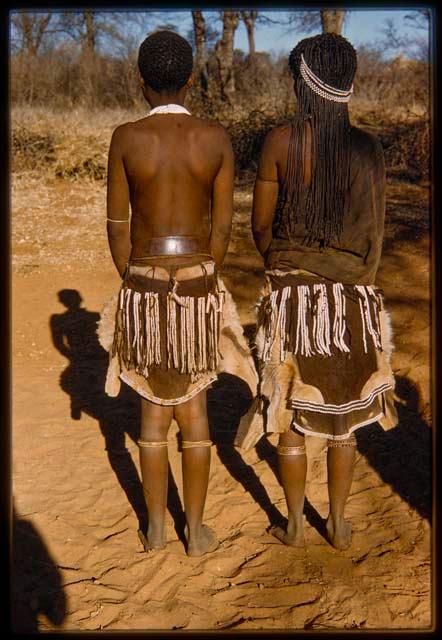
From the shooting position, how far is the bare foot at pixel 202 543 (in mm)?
3162

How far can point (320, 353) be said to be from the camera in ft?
9.59

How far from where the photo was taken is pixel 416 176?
10.7 m

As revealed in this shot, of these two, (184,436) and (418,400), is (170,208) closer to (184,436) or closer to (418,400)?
(184,436)

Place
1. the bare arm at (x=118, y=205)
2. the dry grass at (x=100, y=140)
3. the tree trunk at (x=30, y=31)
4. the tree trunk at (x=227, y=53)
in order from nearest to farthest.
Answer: the bare arm at (x=118, y=205)
the dry grass at (x=100, y=140)
the tree trunk at (x=227, y=53)
the tree trunk at (x=30, y=31)

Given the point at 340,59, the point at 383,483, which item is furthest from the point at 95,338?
the point at 340,59

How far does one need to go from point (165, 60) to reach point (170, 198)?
50cm

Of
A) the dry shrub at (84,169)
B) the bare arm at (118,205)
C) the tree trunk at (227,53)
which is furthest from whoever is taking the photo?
the tree trunk at (227,53)

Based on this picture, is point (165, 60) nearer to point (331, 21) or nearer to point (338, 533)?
point (338, 533)

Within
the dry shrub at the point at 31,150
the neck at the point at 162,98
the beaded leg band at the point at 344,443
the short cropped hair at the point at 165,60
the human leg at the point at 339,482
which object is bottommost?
the human leg at the point at 339,482

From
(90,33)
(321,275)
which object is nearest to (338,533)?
(321,275)

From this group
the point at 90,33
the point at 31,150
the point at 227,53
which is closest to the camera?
the point at 31,150

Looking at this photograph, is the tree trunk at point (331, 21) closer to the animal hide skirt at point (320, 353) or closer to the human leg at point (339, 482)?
the animal hide skirt at point (320, 353)

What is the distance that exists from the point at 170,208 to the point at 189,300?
0.37 m

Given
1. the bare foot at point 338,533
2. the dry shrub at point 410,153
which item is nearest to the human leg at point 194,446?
the bare foot at point 338,533
